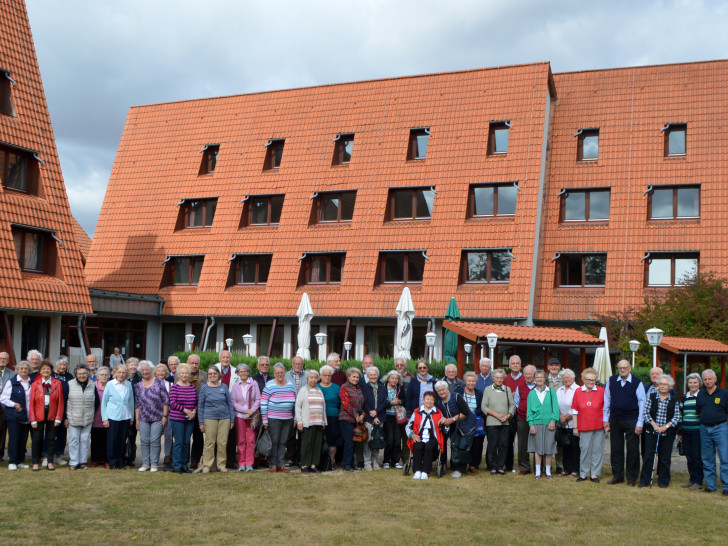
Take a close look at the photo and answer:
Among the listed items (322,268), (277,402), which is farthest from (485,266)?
(277,402)

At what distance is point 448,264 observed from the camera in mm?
31656

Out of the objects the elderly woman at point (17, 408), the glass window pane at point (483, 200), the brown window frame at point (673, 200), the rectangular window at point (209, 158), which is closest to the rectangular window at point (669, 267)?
the brown window frame at point (673, 200)

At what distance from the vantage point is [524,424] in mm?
14000

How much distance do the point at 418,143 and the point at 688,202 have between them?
1082 centimetres

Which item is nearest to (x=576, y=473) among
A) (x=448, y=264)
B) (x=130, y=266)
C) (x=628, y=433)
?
(x=628, y=433)

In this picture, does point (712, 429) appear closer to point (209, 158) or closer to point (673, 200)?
point (673, 200)

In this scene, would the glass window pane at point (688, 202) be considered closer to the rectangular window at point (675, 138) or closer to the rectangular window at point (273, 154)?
the rectangular window at point (675, 138)

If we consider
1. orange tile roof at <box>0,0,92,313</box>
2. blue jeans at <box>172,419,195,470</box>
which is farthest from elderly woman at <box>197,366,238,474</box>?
orange tile roof at <box>0,0,92,313</box>

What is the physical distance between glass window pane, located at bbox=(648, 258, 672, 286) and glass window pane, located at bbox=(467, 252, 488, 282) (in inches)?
238

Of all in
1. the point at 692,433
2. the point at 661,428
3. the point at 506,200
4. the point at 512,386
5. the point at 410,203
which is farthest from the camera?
the point at 410,203

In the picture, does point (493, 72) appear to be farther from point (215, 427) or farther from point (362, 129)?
point (215, 427)

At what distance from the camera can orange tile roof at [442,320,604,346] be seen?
2165 centimetres

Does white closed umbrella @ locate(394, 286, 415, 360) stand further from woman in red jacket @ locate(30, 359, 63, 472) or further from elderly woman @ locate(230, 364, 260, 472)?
woman in red jacket @ locate(30, 359, 63, 472)

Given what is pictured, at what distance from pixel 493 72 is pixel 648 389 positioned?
23.9 meters
